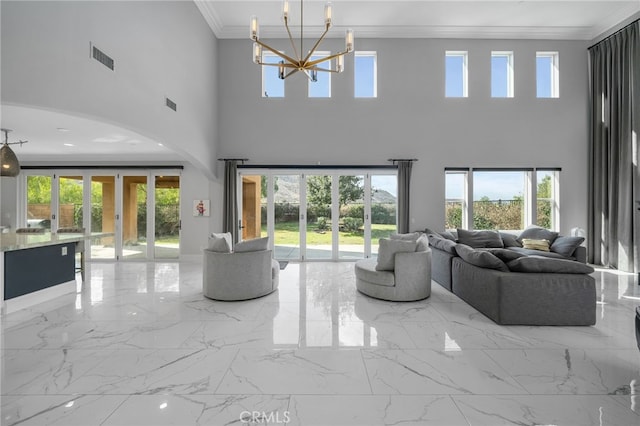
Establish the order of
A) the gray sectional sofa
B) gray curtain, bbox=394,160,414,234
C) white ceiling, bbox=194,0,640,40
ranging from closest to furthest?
1. the gray sectional sofa
2. white ceiling, bbox=194,0,640,40
3. gray curtain, bbox=394,160,414,234

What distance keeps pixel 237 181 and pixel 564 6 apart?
334 inches

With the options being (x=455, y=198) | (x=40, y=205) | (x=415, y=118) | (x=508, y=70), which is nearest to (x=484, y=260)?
(x=455, y=198)

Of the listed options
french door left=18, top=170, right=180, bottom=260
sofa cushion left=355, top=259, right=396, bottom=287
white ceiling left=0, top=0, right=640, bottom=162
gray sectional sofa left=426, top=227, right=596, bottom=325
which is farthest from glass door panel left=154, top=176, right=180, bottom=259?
gray sectional sofa left=426, top=227, right=596, bottom=325

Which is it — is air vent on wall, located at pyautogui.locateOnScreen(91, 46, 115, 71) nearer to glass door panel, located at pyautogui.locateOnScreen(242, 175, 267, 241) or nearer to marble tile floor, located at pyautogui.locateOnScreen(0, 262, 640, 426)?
marble tile floor, located at pyautogui.locateOnScreen(0, 262, 640, 426)

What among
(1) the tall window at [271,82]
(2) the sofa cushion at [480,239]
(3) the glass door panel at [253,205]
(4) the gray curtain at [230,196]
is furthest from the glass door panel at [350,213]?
(1) the tall window at [271,82]

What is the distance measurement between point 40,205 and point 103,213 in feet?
5.39

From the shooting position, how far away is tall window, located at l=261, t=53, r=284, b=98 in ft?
24.8

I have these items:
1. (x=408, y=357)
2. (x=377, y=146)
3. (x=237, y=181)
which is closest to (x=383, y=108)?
(x=377, y=146)

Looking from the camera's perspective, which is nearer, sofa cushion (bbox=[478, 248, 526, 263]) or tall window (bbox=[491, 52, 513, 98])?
sofa cushion (bbox=[478, 248, 526, 263])

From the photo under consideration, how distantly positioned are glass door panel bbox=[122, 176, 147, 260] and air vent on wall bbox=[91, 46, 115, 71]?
4381 millimetres

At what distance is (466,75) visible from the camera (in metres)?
7.55

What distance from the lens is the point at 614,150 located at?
263 inches

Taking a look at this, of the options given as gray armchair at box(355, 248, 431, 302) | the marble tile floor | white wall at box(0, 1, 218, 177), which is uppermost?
white wall at box(0, 1, 218, 177)

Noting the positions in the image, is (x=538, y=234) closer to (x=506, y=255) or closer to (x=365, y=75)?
(x=506, y=255)
